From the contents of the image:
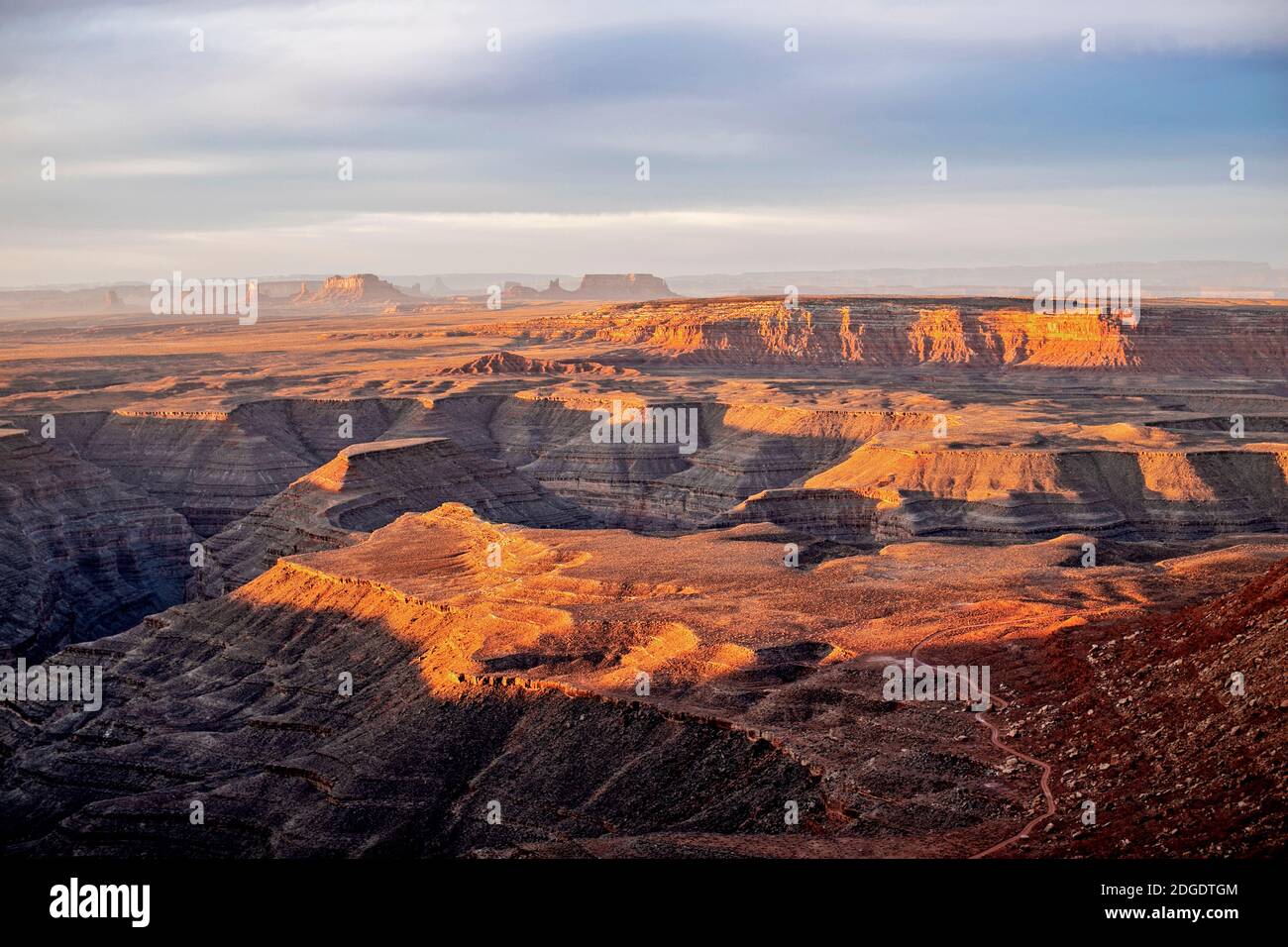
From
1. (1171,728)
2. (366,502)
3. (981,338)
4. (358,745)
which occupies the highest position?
(981,338)

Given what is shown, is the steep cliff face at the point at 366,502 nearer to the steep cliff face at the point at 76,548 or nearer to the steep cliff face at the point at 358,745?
the steep cliff face at the point at 76,548

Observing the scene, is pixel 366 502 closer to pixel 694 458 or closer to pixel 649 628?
pixel 694 458

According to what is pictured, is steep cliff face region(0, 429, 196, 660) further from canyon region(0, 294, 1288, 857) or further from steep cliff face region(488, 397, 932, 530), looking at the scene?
steep cliff face region(488, 397, 932, 530)

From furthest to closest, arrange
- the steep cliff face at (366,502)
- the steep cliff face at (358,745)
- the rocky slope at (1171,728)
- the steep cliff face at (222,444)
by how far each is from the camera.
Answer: the steep cliff face at (222,444), the steep cliff face at (366,502), the steep cliff face at (358,745), the rocky slope at (1171,728)

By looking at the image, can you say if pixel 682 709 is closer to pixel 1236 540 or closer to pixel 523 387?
pixel 1236 540

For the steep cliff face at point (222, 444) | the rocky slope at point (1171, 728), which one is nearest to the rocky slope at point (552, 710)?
the rocky slope at point (1171, 728)

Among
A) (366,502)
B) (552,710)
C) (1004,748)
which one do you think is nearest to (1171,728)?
(1004,748)

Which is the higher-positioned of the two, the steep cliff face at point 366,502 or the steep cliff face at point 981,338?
the steep cliff face at point 981,338
